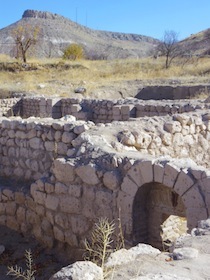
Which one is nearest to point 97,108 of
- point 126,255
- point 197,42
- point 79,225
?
point 79,225

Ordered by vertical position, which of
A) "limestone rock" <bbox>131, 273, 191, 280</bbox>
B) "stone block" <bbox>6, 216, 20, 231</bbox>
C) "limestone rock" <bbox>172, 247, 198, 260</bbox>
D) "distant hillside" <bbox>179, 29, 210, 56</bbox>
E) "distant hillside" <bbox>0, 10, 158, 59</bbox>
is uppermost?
"distant hillside" <bbox>0, 10, 158, 59</bbox>

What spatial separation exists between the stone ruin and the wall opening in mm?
13

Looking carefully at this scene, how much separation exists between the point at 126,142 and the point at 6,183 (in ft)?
7.81

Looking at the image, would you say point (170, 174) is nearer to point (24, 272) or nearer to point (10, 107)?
point (24, 272)

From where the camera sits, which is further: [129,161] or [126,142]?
[126,142]

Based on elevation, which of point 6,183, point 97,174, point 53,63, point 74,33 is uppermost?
point 74,33

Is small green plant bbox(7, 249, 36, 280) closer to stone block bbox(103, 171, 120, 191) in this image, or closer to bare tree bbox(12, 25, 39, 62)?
stone block bbox(103, 171, 120, 191)

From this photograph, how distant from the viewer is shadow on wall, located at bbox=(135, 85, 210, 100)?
18594 mm

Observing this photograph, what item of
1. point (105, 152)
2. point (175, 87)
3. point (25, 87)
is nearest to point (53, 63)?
point (25, 87)

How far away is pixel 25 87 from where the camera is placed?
22266 millimetres

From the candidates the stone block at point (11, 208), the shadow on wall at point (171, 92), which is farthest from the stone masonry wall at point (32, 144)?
the shadow on wall at point (171, 92)

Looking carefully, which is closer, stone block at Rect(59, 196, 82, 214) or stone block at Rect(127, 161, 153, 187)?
stone block at Rect(127, 161, 153, 187)

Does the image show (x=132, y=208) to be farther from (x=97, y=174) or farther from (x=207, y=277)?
(x=207, y=277)

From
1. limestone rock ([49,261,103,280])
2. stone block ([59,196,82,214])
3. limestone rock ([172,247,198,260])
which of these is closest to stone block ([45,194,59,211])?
stone block ([59,196,82,214])
